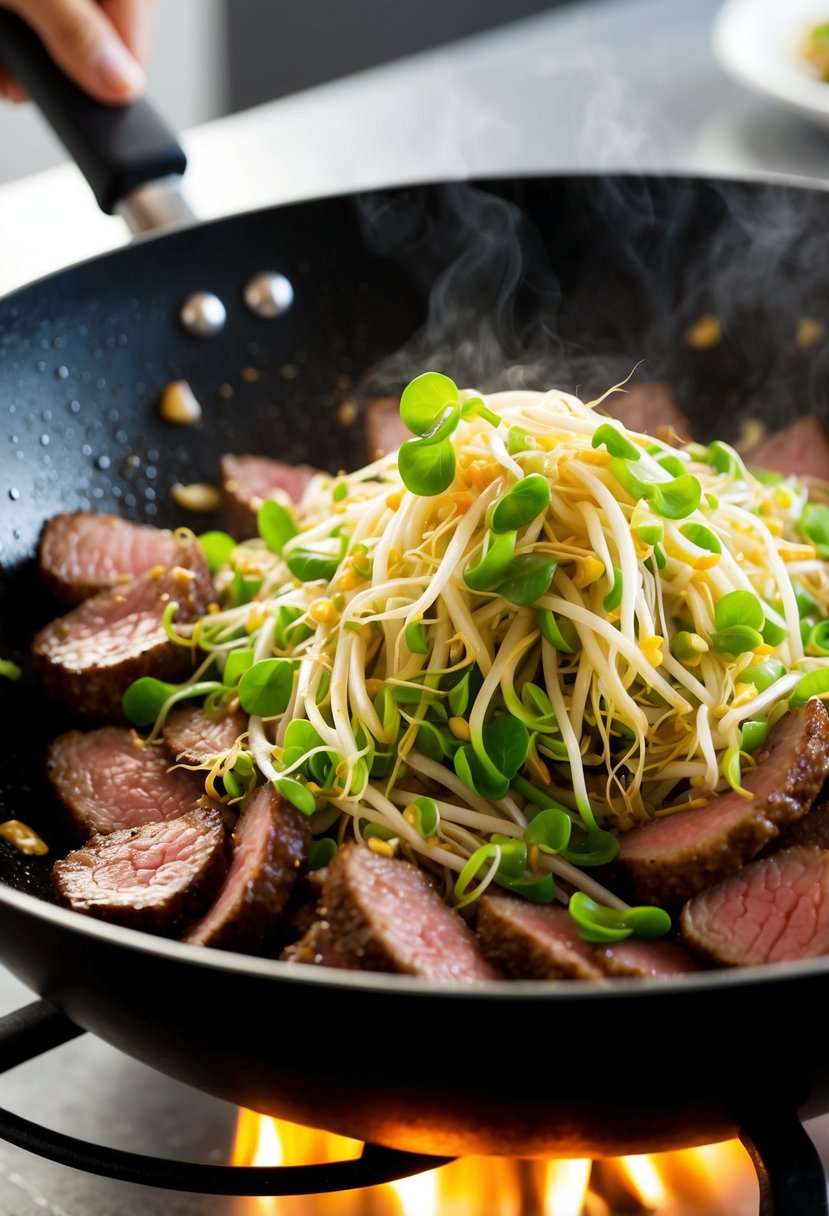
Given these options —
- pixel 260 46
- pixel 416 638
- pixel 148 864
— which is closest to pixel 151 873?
pixel 148 864

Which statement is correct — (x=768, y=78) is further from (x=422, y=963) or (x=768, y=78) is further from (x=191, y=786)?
(x=422, y=963)

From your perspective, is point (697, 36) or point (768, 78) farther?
point (697, 36)

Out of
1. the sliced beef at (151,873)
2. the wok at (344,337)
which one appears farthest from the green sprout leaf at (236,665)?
the wok at (344,337)

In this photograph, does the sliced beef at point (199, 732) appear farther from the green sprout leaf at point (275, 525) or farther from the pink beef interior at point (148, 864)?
the green sprout leaf at point (275, 525)

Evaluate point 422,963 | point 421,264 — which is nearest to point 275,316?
point 421,264

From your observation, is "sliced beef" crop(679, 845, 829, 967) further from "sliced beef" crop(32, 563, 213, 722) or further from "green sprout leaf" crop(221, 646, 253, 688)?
"sliced beef" crop(32, 563, 213, 722)

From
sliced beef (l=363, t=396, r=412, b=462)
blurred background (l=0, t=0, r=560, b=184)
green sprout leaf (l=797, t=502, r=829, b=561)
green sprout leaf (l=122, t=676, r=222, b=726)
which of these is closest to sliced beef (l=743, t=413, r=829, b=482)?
green sprout leaf (l=797, t=502, r=829, b=561)
